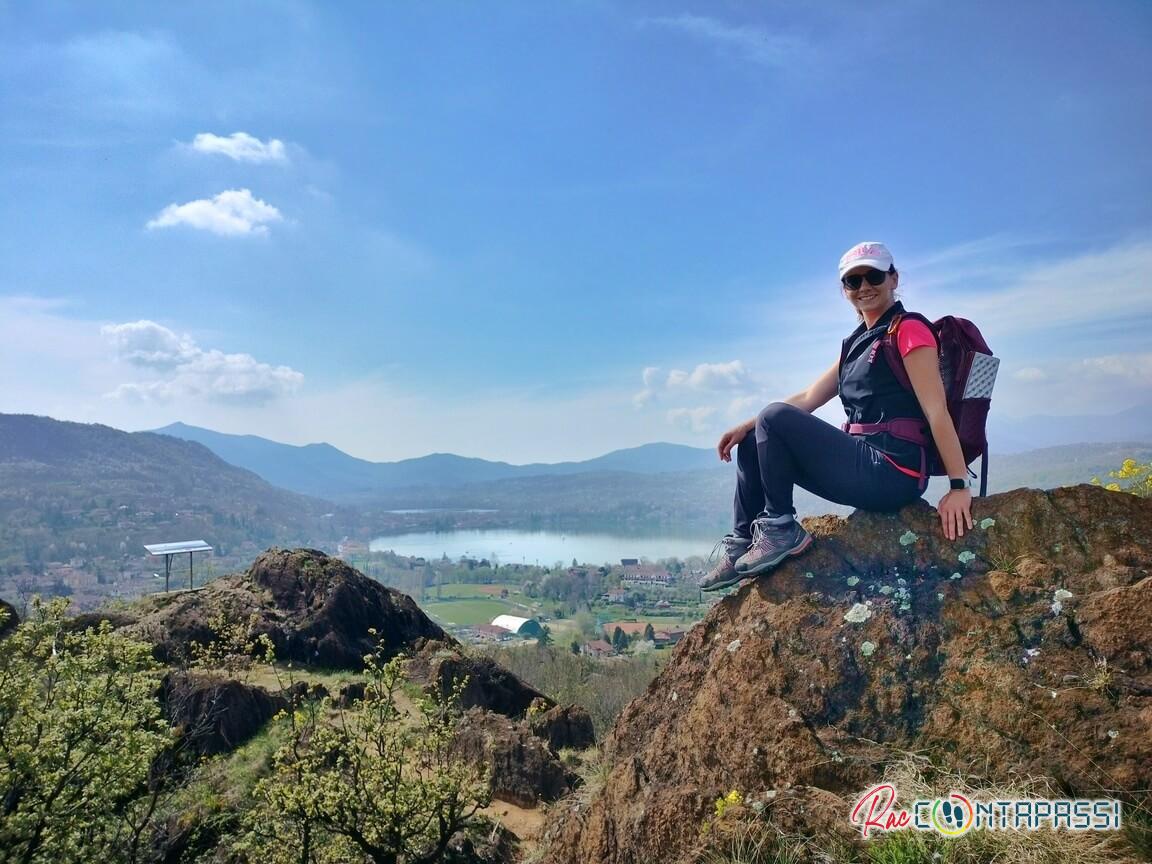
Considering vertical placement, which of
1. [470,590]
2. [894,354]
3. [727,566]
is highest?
[894,354]

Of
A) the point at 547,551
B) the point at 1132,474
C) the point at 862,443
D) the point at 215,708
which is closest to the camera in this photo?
the point at 862,443

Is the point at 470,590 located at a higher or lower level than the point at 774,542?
lower

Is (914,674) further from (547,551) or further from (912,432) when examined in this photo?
(547,551)

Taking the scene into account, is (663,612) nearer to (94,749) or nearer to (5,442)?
(94,749)

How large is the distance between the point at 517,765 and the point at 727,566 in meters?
7.23

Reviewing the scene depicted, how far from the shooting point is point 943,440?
167 inches

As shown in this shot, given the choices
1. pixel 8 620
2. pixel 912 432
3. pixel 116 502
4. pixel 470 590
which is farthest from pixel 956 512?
pixel 116 502

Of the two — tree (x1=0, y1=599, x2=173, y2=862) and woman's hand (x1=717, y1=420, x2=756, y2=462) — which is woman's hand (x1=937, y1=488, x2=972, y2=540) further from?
tree (x1=0, y1=599, x2=173, y2=862)

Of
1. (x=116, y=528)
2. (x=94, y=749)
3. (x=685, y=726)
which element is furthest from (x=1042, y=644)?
(x=116, y=528)

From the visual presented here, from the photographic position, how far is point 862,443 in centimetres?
457

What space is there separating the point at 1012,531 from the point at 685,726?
8.05 ft

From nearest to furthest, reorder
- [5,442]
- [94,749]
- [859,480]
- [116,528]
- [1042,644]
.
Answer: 1. [1042,644]
2. [859,480]
3. [94,749]
4. [116,528]
5. [5,442]

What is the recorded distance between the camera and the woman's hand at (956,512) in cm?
440

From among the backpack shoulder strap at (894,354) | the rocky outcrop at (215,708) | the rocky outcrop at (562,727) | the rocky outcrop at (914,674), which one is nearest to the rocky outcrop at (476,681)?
the rocky outcrop at (562,727)
